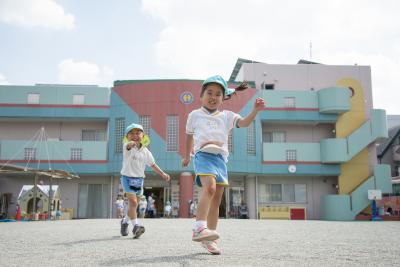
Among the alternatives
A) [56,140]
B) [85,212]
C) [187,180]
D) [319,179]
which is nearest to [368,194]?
[319,179]

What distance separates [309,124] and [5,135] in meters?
22.9

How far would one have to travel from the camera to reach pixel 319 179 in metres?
33.0

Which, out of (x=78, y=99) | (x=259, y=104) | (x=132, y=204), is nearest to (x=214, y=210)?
(x=259, y=104)

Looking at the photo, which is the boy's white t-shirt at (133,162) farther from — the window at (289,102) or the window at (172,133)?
the window at (289,102)

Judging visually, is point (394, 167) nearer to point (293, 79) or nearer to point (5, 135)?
point (293, 79)

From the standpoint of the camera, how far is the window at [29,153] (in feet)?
97.8

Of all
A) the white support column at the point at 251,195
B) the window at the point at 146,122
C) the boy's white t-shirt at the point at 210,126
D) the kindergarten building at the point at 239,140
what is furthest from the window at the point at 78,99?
the boy's white t-shirt at the point at 210,126

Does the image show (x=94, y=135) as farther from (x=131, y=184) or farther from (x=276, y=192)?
(x=131, y=184)

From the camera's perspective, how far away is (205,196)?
181 inches

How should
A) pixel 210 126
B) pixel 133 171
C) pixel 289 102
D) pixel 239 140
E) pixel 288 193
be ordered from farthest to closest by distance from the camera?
pixel 288 193 < pixel 289 102 < pixel 239 140 < pixel 133 171 < pixel 210 126

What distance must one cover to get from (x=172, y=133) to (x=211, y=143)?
24.5 meters

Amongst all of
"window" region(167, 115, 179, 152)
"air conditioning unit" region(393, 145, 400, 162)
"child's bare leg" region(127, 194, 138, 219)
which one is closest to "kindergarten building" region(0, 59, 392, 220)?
"window" region(167, 115, 179, 152)

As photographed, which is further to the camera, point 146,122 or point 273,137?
point 273,137

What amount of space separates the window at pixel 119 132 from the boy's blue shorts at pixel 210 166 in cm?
2568
